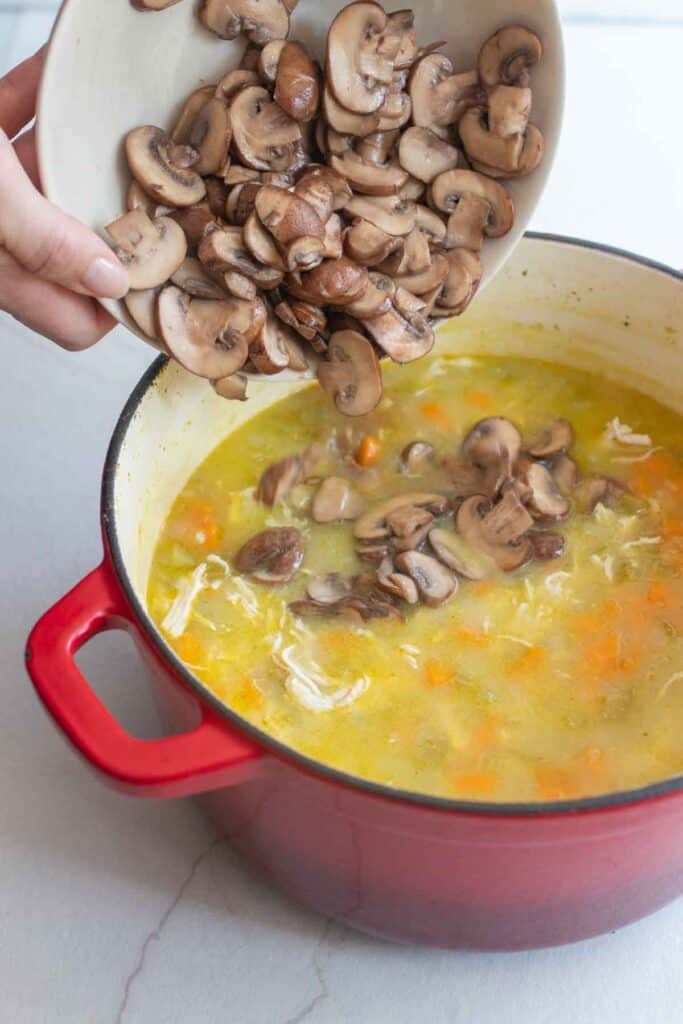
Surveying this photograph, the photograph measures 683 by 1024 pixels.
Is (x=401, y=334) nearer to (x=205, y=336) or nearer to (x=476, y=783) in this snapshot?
(x=205, y=336)

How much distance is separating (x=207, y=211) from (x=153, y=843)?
87cm

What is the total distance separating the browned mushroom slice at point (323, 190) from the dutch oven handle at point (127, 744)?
65 centimetres

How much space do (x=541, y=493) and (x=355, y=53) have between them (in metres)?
0.69

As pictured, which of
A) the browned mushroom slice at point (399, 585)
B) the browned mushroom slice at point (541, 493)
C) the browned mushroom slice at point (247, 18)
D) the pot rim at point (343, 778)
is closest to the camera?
the pot rim at point (343, 778)

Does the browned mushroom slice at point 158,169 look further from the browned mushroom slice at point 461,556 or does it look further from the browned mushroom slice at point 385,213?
the browned mushroom slice at point 461,556

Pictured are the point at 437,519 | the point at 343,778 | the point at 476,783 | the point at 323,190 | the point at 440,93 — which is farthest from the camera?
the point at 437,519

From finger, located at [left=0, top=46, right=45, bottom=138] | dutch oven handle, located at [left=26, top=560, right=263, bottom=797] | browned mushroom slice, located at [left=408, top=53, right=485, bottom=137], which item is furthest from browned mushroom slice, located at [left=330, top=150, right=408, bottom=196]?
dutch oven handle, located at [left=26, top=560, right=263, bottom=797]

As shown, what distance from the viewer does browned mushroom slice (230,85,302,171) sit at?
1724 millimetres

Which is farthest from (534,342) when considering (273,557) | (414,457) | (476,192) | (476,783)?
(476,783)

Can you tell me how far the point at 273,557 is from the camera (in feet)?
6.11

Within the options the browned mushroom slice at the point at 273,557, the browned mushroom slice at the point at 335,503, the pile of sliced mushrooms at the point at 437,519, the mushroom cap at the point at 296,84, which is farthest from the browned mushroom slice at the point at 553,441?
the mushroom cap at the point at 296,84

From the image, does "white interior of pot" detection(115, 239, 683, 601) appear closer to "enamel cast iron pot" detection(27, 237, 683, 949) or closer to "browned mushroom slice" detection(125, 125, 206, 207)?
"enamel cast iron pot" detection(27, 237, 683, 949)

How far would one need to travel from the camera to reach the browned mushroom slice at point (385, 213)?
A: 1.76 meters

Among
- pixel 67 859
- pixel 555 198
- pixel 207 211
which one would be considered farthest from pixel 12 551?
pixel 555 198
